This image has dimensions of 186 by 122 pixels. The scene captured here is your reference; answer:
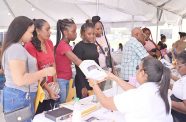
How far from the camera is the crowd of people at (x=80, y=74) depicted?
4.37 ft

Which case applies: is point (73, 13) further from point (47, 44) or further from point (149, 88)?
point (149, 88)

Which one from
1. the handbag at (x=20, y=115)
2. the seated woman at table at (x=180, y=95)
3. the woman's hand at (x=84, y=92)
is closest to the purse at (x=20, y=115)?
the handbag at (x=20, y=115)

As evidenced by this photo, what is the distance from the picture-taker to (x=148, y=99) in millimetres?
1300

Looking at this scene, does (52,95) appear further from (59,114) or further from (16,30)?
(16,30)

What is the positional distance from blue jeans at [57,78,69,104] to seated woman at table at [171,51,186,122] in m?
1.00

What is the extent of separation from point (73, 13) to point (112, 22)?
1.99 meters

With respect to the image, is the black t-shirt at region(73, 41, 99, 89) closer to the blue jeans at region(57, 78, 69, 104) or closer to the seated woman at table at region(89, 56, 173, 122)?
the blue jeans at region(57, 78, 69, 104)

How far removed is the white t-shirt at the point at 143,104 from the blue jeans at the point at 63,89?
1.08 m

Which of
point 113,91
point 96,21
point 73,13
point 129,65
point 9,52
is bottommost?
point 113,91

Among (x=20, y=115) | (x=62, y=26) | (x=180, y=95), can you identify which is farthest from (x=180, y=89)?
(x=62, y=26)

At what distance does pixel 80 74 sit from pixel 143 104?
128cm

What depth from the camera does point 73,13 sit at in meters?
6.95

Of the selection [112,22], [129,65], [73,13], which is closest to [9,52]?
[129,65]

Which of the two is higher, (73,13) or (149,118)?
(73,13)
